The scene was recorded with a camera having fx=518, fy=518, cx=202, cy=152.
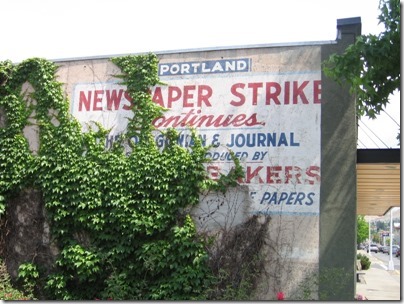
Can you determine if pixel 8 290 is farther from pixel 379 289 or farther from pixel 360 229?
pixel 360 229

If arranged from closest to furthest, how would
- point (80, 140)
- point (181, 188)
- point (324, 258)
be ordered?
point (324, 258), point (181, 188), point (80, 140)

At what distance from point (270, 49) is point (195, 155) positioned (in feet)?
8.77

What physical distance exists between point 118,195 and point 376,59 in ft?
18.0

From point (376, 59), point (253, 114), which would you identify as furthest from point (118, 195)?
point (376, 59)

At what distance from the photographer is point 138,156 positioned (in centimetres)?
1058

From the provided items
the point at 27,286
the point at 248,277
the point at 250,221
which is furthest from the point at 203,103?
the point at 27,286

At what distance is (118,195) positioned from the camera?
10.4 metres

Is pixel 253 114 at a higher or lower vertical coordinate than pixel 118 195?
higher

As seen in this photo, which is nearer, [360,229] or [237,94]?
[237,94]

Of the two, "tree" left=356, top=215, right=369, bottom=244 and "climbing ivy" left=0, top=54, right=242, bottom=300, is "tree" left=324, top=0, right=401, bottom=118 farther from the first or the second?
"tree" left=356, top=215, right=369, bottom=244

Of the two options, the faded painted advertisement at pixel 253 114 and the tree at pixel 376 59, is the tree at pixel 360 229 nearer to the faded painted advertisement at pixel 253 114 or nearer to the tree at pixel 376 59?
the faded painted advertisement at pixel 253 114

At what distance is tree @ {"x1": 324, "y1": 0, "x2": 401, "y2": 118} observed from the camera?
7.81m

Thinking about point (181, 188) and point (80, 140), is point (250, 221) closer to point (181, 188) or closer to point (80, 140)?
point (181, 188)

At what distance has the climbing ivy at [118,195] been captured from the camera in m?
9.95
